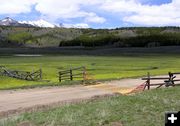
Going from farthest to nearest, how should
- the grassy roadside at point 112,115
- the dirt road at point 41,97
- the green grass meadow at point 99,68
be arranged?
1. the green grass meadow at point 99,68
2. the dirt road at point 41,97
3. the grassy roadside at point 112,115

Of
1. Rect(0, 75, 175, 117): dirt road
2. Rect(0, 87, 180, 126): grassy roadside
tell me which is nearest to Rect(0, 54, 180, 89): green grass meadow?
Rect(0, 75, 175, 117): dirt road

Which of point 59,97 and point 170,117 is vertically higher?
point 170,117

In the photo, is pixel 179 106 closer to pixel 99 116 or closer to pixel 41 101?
pixel 99 116

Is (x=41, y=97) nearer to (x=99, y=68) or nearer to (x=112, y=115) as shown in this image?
(x=112, y=115)

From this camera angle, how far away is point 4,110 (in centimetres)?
2338

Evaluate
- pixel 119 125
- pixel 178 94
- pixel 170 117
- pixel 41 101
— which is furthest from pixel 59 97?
pixel 170 117

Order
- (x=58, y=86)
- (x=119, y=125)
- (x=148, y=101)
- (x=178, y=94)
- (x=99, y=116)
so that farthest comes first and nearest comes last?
(x=58, y=86) < (x=178, y=94) < (x=148, y=101) < (x=99, y=116) < (x=119, y=125)

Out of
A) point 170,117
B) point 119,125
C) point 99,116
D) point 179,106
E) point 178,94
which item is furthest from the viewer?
point 178,94

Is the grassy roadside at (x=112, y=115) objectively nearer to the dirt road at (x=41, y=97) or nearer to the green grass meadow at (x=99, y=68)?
the dirt road at (x=41, y=97)

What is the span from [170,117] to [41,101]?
794 inches

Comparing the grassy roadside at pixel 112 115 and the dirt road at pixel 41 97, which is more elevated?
the grassy roadside at pixel 112 115

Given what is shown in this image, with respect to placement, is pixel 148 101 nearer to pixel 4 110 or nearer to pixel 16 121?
pixel 16 121

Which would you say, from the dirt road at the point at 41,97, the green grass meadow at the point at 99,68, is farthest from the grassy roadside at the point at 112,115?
the green grass meadow at the point at 99,68

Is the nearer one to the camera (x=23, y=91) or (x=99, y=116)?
(x=99, y=116)
